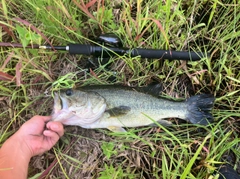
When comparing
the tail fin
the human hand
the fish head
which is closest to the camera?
the fish head

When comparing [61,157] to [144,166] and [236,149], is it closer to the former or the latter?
[144,166]

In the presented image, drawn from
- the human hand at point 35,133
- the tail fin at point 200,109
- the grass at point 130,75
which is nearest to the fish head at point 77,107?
the human hand at point 35,133

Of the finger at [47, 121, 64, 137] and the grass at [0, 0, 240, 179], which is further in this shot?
the grass at [0, 0, 240, 179]

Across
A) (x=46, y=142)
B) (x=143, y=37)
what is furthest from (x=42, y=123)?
(x=143, y=37)

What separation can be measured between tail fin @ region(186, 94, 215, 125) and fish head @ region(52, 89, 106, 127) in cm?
89

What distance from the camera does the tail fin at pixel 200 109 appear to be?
283cm

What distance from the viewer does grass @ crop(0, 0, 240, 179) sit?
2.88 meters

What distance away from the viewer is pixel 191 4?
3.09 m

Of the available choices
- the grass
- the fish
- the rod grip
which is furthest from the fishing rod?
the fish

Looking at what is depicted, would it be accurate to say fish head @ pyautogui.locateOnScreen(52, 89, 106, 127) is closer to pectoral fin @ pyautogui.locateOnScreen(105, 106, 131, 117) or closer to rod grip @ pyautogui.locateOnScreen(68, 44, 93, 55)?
pectoral fin @ pyautogui.locateOnScreen(105, 106, 131, 117)

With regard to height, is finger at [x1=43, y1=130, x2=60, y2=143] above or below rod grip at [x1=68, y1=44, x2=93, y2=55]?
below

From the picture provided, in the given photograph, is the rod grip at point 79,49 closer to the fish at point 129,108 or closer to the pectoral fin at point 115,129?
the fish at point 129,108

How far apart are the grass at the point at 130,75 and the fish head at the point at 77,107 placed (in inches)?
13.3

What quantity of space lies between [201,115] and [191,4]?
123 centimetres
